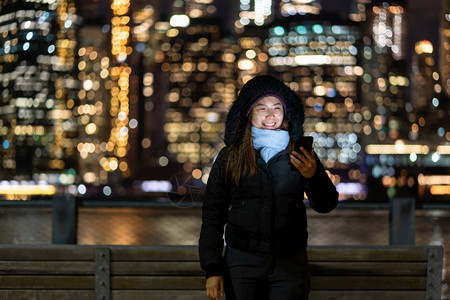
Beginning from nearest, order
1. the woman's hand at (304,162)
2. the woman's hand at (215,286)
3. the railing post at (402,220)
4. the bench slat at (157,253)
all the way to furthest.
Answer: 1. the woman's hand at (304,162)
2. the woman's hand at (215,286)
3. the bench slat at (157,253)
4. the railing post at (402,220)

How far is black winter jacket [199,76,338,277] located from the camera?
11.3 ft

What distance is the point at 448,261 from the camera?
12.3 metres

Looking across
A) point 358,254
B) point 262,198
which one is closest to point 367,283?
point 358,254

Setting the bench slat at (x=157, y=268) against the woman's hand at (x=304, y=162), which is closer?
the woman's hand at (x=304, y=162)

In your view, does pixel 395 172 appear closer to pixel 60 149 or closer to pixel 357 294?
pixel 60 149

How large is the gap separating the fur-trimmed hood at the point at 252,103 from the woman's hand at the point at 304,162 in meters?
0.17

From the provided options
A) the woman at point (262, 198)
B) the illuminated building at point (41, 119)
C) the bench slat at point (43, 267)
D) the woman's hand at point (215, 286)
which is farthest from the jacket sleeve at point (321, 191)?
the illuminated building at point (41, 119)

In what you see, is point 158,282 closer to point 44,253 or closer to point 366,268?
point 44,253

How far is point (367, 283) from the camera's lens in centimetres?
479

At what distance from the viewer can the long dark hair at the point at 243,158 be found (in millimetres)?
3496

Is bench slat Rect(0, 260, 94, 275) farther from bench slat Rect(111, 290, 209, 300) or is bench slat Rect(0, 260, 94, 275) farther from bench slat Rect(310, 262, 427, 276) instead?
bench slat Rect(310, 262, 427, 276)

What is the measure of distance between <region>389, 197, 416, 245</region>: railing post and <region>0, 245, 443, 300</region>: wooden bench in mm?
1175

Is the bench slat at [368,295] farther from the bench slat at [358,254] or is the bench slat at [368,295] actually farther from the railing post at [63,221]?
the railing post at [63,221]

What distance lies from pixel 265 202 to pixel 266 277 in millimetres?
330
